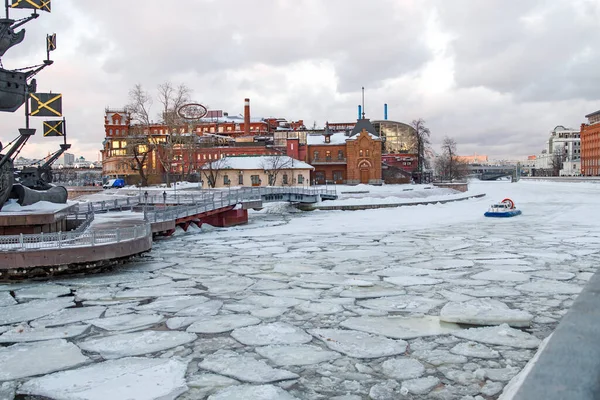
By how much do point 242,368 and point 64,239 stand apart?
1055cm

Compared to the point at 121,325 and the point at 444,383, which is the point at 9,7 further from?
the point at 444,383

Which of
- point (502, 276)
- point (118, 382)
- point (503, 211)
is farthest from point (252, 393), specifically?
point (503, 211)

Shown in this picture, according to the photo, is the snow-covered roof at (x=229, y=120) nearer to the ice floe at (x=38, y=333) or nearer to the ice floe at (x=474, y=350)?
the ice floe at (x=38, y=333)

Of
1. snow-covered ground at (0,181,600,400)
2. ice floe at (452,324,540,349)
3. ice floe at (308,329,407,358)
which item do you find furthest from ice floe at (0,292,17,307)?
ice floe at (452,324,540,349)

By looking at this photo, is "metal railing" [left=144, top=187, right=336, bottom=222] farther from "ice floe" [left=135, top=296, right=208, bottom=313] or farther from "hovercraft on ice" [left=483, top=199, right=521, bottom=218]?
"hovercraft on ice" [left=483, top=199, right=521, bottom=218]

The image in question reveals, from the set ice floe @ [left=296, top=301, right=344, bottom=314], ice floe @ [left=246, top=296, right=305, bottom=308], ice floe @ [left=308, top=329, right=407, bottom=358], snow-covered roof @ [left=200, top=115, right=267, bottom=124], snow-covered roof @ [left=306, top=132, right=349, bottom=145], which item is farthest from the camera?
snow-covered roof @ [left=200, top=115, right=267, bottom=124]

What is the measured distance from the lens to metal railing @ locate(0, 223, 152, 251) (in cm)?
1496

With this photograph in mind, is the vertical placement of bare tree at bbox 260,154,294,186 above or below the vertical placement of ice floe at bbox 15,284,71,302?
above

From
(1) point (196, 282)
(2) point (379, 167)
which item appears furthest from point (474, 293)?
(2) point (379, 167)

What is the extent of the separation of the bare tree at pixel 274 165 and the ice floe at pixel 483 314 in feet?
168

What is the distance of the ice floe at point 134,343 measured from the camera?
8523mm

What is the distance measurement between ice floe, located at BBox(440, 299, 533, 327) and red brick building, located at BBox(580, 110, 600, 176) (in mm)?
127250

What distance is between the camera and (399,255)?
1912cm

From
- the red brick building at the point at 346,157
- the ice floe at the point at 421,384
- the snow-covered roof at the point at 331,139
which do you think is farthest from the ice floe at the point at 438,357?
the snow-covered roof at the point at 331,139
